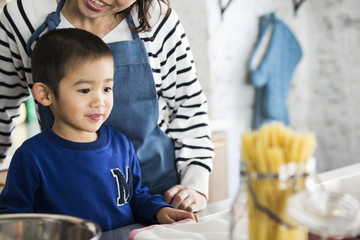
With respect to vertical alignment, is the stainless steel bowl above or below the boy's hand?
above

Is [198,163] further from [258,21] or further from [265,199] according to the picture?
[258,21]

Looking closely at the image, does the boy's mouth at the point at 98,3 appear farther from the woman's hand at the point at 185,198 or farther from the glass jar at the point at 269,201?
the glass jar at the point at 269,201

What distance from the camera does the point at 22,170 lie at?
2.96 feet

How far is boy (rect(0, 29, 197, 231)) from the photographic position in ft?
2.98

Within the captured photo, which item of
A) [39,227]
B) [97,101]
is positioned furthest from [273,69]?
[39,227]

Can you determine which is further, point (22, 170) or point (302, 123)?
point (302, 123)

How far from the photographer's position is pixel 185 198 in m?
1.11

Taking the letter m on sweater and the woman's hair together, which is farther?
the woman's hair

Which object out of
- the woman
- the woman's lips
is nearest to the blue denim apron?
the woman

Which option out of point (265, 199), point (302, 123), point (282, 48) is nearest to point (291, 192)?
point (265, 199)

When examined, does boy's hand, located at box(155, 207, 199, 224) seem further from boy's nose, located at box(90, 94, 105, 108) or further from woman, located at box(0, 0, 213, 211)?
boy's nose, located at box(90, 94, 105, 108)

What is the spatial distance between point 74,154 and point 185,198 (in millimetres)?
301

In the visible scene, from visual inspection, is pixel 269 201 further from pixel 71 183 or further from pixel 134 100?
pixel 134 100

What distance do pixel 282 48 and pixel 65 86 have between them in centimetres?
166
